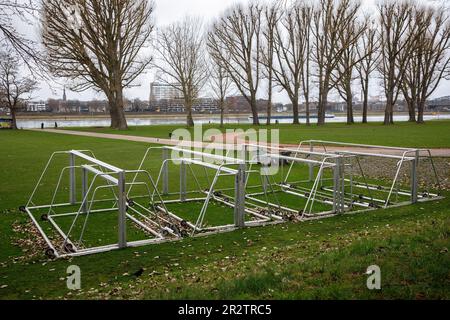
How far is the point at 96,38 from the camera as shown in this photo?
3956 cm

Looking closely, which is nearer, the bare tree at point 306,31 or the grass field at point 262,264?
the grass field at point 262,264

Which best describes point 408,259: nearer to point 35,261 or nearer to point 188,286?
point 188,286

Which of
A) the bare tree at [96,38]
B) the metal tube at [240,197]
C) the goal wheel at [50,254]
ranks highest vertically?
the bare tree at [96,38]

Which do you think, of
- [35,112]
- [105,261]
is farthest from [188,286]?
[35,112]

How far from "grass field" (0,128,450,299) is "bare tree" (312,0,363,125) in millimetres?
43884

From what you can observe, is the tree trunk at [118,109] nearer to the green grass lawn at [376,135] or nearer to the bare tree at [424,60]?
the green grass lawn at [376,135]

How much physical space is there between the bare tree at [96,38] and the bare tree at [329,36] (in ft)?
66.3

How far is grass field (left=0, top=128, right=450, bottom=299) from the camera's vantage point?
4902mm

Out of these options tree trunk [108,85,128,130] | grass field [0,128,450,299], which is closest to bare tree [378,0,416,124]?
tree trunk [108,85,128,130]

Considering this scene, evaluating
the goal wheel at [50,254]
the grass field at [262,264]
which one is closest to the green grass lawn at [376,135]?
the grass field at [262,264]

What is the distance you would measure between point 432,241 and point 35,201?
9.14 m

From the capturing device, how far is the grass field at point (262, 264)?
193 inches

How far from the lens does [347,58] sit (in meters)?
61.1

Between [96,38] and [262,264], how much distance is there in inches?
1462
